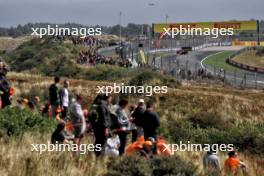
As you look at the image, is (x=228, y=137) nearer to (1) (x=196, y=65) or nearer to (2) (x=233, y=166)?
(2) (x=233, y=166)

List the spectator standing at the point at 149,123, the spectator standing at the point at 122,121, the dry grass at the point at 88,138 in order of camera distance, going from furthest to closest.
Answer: the spectator standing at the point at 149,123, the spectator standing at the point at 122,121, the dry grass at the point at 88,138

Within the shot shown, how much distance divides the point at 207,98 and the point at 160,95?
2.69 metres

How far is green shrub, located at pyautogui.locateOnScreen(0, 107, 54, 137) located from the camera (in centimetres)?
1247

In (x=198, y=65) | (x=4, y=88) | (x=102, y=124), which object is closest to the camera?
(x=102, y=124)

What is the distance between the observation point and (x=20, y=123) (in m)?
13.1

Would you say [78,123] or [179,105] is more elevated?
[78,123]

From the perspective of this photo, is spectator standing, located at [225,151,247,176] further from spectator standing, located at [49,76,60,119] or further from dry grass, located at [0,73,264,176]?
spectator standing, located at [49,76,60,119]

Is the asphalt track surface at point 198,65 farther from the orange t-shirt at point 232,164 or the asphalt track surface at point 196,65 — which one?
the orange t-shirt at point 232,164

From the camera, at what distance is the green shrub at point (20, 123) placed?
1247cm

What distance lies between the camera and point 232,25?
305ft

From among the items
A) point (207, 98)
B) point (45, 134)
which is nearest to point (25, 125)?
point (45, 134)

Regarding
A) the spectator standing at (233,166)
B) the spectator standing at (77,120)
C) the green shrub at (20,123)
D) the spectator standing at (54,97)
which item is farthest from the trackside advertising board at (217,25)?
the spectator standing at (77,120)

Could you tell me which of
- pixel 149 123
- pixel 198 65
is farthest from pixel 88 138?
pixel 198 65

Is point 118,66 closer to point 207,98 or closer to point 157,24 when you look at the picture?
point 207,98
